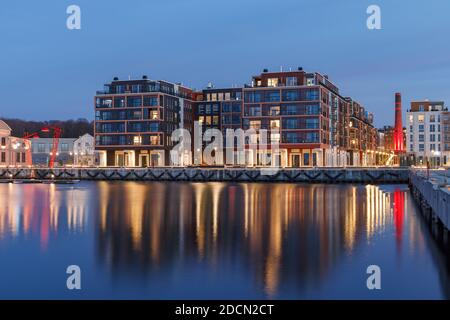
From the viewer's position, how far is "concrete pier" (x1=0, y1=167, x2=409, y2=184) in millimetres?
104812

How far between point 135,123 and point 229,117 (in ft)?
87.6

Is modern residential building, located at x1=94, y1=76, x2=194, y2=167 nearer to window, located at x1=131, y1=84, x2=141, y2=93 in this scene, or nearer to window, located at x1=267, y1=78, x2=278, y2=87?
window, located at x1=131, y1=84, x2=141, y2=93

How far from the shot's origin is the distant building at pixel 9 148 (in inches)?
5753

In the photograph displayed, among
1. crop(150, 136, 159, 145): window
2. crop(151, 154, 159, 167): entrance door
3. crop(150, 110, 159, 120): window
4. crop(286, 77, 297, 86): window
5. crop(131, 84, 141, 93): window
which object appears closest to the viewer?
crop(286, 77, 297, 86): window

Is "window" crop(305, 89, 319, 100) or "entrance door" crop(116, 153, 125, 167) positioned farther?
"entrance door" crop(116, 153, 125, 167)

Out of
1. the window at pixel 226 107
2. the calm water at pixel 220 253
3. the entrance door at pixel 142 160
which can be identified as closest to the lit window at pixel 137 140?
the entrance door at pixel 142 160

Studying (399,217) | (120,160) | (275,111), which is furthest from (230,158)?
(399,217)

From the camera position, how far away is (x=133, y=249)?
1102 inches

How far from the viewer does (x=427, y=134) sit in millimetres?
182000

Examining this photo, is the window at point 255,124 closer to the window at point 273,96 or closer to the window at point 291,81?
the window at point 273,96

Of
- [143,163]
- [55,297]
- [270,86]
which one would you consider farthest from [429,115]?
[55,297]

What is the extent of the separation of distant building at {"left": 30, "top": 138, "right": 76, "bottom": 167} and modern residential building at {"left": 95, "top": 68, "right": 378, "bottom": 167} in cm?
5121

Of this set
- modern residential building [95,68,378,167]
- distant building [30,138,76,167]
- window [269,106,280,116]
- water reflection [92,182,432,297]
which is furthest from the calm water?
distant building [30,138,76,167]

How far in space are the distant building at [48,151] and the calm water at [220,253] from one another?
145m
